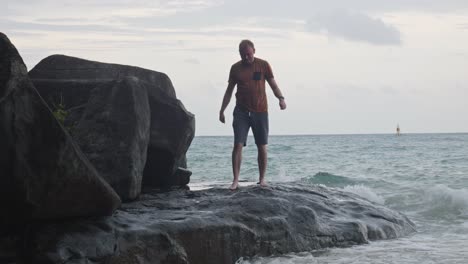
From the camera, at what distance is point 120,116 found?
6.56 meters

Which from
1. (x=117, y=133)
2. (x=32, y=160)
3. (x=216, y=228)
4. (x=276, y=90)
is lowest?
(x=216, y=228)

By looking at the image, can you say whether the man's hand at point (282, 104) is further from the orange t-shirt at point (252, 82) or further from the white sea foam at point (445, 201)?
the white sea foam at point (445, 201)

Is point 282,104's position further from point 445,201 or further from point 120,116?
point 445,201

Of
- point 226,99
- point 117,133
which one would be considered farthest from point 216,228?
point 226,99

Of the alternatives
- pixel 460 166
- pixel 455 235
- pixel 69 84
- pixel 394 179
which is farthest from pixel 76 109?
pixel 460 166

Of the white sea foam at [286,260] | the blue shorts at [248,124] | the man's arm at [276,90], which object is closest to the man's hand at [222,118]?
the blue shorts at [248,124]

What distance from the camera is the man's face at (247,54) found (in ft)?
24.8

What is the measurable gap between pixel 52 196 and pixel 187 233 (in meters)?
1.23

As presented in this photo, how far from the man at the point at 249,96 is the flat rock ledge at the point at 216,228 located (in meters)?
0.60

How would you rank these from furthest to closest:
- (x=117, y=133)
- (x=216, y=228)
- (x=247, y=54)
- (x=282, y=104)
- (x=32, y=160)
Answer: (x=282, y=104)
(x=247, y=54)
(x=117, y=133)
(x=216, y=228)
(x=32, y=160)

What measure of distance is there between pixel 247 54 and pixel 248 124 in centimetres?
81

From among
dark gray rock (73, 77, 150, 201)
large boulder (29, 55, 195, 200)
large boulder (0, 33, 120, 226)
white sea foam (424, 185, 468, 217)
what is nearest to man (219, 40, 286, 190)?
large boulder (29, 55, 195, 200)

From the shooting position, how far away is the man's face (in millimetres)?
7551

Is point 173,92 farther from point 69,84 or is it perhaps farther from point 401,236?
point 401,236
